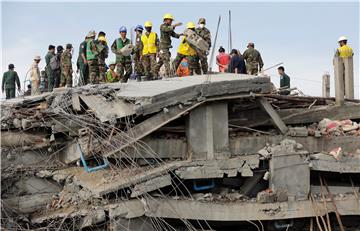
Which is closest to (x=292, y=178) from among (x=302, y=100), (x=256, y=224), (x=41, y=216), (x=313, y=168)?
(x=313, y=168)

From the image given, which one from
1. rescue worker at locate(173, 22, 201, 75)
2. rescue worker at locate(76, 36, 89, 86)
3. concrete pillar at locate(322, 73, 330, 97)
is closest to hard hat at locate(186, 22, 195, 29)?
rescue worker at locate(173, 22, 201, 75)

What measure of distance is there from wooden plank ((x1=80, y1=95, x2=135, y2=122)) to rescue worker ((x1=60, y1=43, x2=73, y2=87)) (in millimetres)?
4388

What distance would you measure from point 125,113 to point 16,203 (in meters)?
2.39

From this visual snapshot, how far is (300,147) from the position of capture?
31.0 ft

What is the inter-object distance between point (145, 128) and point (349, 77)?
5471 mm

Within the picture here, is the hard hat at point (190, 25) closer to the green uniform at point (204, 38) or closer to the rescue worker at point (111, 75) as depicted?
the green uniform at point (204, 38)

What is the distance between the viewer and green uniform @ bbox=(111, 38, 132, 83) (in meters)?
12.4

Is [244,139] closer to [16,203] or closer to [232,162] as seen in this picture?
[232,162]

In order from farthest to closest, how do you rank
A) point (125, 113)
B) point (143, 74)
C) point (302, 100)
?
point (143, 74), point (302, 100), point (125, 113)

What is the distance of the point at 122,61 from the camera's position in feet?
40.7

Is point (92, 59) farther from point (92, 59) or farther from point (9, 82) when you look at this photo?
point (9, 82)

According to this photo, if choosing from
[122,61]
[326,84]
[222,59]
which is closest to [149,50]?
[122,61]

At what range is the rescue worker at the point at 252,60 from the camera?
46.8 ft

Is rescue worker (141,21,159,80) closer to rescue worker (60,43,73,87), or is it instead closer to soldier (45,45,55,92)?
rescue worker (60,43,73,87)
